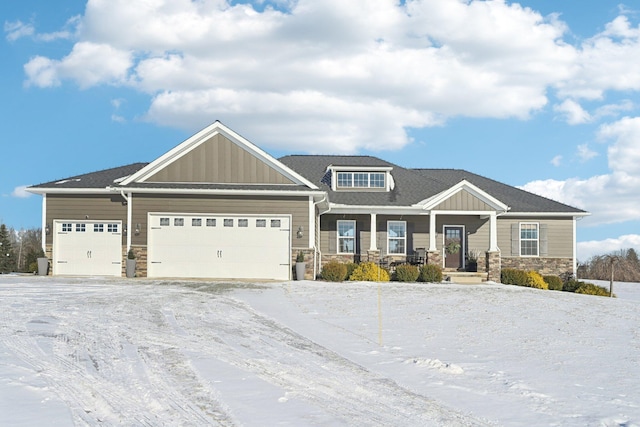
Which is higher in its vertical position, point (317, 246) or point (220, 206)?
point (220, 206)

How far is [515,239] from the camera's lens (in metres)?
27.8

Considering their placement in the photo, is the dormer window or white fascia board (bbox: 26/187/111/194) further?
the dormer window

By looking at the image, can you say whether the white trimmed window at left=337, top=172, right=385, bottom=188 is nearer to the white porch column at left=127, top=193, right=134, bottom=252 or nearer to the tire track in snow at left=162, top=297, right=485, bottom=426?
the white porch column at left=127, top=193, right=134, bottom=252

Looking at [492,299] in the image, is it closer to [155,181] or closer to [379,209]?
[379,209]

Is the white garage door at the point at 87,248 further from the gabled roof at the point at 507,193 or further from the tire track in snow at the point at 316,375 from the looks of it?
the gabled roof at the point at 507,193

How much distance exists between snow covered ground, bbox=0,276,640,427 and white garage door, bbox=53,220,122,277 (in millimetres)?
6233

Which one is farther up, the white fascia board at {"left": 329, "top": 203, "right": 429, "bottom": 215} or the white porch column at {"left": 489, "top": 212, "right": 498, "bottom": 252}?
the white fascia board at {"left": 329, "top": 203, "right": 429, "bottom": 215}

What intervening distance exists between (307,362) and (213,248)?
13549 millimetres

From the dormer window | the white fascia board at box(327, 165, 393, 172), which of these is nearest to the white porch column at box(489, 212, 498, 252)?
the dormer window

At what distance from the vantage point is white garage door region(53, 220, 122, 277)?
76.3ft

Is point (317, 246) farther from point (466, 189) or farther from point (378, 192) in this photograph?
point (466, 189)

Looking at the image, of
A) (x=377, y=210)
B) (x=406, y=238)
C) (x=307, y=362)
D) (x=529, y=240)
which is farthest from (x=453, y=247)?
(x=307, y=362)

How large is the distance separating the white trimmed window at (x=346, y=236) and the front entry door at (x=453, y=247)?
152 inches

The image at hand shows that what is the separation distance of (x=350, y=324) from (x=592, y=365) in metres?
4.91
